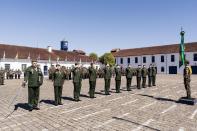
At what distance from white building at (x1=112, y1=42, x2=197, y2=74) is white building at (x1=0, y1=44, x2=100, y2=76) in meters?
19.5

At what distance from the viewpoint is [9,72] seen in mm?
37594

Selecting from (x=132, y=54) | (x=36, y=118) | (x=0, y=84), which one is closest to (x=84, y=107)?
(x=36, y=118)

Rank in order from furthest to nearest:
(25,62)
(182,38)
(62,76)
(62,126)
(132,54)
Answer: (132,54)
(25,62)
(182,38)
(62,76)
(62,126)

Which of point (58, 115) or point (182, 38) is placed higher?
point (182, 38)

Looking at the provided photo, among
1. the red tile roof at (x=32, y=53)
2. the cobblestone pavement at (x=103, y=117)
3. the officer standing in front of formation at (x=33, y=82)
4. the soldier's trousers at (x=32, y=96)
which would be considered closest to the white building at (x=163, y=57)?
the red tile roof at (x=32, y=53)

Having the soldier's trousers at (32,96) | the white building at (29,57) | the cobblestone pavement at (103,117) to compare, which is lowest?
the cobblestone pavement at (103,117)

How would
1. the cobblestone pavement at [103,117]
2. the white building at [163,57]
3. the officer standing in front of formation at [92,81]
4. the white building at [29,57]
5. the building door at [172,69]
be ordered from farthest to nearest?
the building door at [172,69], the white building at [163,57], the white building at [29,57], the officer standing in front of formation at [92,81], the cobblestone pavement at [103,117]

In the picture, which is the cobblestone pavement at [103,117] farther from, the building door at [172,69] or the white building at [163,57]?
the building door at [172,69]

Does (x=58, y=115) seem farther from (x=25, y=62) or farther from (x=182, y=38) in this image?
(x=25, y=62)

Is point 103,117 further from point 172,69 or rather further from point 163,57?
point 163,57

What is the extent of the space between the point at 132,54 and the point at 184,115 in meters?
63.0

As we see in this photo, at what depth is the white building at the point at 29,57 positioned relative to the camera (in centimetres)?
4050

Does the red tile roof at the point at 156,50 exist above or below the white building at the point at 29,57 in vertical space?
above

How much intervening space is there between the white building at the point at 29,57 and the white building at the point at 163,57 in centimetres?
1951
